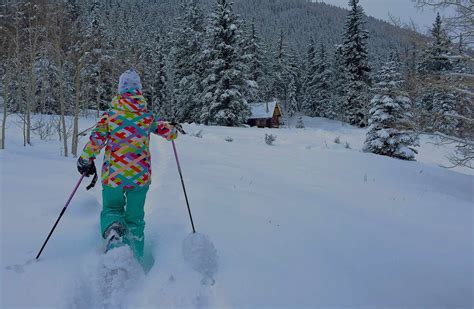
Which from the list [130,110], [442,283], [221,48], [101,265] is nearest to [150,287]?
[101,265]

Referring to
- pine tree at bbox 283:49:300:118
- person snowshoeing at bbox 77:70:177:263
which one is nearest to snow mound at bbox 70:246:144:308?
person snowshoeing at bbox 77:70:177:263

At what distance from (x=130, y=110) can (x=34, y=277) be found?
5.75 ft

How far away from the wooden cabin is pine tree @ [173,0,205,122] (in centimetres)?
975

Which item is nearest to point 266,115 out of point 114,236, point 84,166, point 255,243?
point 255,243

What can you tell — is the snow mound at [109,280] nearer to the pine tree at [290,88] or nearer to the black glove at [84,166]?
the black glove at [84,166]

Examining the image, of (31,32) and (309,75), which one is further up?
(309,75)

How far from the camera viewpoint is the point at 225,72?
83.8 feet

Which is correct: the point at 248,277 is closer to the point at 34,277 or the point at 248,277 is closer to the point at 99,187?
the point at 34,277

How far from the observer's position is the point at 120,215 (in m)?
3.34

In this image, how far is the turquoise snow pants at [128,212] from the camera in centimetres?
327

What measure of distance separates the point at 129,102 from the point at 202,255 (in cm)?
179

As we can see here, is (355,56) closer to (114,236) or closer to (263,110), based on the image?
(263,110)

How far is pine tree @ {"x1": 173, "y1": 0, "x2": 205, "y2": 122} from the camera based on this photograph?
97.9ft

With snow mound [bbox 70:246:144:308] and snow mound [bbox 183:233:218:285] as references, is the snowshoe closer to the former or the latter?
snow mound [bbox 70:246:144:308]
